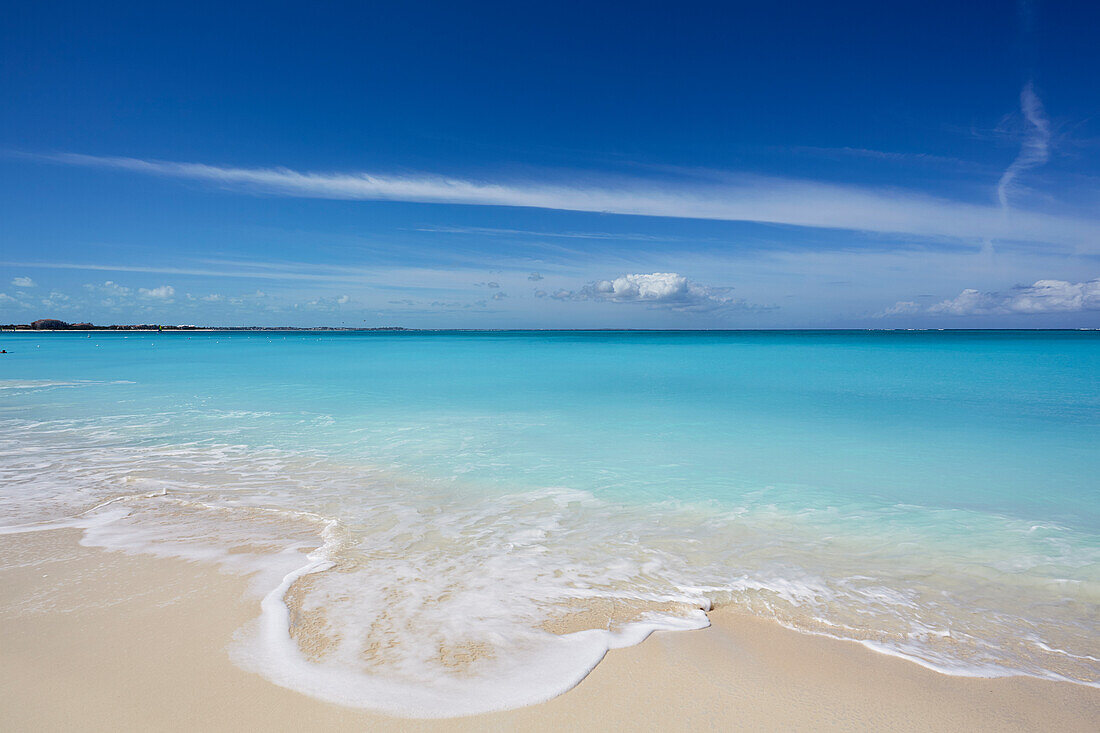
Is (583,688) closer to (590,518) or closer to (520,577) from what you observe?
(520,577)

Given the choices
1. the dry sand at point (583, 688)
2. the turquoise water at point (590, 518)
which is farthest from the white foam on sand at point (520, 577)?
the dry sand at point (583, 688)

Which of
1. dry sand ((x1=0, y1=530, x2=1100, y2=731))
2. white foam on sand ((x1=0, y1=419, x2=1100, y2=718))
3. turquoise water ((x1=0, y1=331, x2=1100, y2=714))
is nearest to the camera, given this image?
dry sand ((x1=0, y1=530, x2=1100, y2=731))

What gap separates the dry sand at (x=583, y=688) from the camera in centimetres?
255

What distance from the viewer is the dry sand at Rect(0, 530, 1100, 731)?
8.38ft

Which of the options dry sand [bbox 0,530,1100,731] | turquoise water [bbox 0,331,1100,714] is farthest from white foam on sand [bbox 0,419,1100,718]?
dry sand [bbox 0,530,1100,731]

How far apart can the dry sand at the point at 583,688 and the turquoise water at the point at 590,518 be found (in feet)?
0.54

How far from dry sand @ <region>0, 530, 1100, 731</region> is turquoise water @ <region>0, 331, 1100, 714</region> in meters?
0.17

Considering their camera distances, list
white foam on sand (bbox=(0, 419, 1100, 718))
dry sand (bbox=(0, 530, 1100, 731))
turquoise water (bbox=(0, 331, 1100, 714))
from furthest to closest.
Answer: turquoise water (bbox=(0, 331, 1100, 714)) → white foam on sand (bbox=(0, 419, 1100, 718)) → dry sand (bbox=(0, 530, 1100, 731))

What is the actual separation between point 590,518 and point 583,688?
2.85 metres

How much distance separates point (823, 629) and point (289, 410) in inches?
491

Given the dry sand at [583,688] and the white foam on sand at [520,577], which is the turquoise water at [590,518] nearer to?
the white foam on sand at [520,577]

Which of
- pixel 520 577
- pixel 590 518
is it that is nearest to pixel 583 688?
pixel 520 577

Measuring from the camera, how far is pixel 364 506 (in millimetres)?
5918

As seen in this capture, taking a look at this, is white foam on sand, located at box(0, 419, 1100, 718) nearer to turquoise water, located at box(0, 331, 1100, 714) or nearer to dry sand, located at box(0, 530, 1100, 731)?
turquoise water, located at box(0, 331, 1100, 714)
